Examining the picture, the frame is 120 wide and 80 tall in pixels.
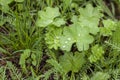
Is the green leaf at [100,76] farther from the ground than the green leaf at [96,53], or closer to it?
closer to it

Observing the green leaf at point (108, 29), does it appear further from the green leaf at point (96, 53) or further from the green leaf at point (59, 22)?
the green leaf at point (59, 22)

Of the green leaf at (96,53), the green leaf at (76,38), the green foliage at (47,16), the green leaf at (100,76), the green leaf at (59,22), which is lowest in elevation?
the green leaf at (100,76)

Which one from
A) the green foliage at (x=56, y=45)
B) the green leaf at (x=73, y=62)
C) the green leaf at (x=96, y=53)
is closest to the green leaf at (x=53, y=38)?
the green foliage at (x=56, y=45)

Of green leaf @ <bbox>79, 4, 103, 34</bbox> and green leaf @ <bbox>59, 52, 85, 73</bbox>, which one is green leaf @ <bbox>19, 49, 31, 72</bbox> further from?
green leaf @ <bbox>79, 4, 103, 34</bbox>

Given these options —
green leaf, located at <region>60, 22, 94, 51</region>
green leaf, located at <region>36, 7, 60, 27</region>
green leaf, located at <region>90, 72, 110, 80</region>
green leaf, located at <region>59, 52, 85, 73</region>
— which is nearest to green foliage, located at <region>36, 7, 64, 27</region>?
green leaf, located at <region>36, 7, 60, 27</region>

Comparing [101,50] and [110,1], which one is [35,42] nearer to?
[101,50]

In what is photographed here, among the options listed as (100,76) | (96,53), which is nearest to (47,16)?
(96,53)
